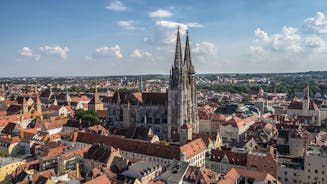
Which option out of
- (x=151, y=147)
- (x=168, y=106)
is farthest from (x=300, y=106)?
(x=151, y=147)

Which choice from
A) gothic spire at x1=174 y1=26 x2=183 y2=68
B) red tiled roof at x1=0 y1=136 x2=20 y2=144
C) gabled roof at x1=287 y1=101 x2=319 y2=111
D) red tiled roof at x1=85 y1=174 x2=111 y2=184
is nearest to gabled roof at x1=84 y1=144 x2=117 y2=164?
red tiled roof at x1=85 y1=174 x2=111 y2=184

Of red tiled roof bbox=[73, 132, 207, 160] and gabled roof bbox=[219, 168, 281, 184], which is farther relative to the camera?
red tiled roof bbox=[73, 132, 207, 160]

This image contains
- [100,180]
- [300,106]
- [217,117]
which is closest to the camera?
[100,180]

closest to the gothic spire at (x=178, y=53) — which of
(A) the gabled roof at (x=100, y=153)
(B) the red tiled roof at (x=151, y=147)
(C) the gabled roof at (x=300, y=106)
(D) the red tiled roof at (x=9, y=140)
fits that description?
(B) the red tiled roof at (x=151, y=147)

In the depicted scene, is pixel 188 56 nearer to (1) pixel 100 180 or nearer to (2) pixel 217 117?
(2) pixel 217 117

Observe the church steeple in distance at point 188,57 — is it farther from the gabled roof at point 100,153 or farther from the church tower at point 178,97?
the gabled roof at point 100,153

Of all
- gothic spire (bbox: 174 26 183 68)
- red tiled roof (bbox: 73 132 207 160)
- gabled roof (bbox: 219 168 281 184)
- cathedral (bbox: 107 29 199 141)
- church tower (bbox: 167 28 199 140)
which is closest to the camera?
gabled roof (bbox: 219 168 281 184)

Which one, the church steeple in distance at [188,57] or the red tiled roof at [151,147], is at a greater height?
the church steeple in distance at [188,57]

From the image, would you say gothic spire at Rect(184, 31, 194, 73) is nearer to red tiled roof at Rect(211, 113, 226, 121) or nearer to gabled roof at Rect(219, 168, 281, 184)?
red tiled roof at Rect(211, 113, 226, 121)
